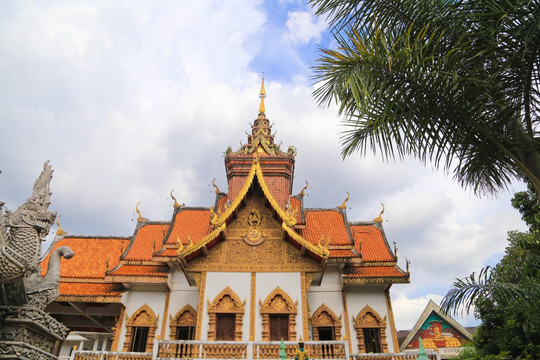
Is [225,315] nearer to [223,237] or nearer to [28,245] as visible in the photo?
[223,237]

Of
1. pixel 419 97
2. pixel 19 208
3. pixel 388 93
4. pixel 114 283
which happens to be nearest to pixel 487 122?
pixel 419 97

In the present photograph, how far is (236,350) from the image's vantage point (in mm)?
9258

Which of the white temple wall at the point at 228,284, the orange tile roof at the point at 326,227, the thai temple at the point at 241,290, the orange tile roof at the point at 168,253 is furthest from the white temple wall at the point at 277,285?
the orange tile roof at the point at 168,253

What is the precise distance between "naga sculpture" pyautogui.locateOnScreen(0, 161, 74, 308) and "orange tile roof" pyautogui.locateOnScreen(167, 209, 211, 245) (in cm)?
988

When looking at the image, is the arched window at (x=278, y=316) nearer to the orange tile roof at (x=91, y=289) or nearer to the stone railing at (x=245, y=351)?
the stone railing at (x=245, y=351)

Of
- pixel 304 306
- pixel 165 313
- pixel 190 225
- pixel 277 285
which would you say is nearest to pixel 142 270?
pixel 165 313

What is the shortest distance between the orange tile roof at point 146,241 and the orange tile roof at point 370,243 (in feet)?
24.2

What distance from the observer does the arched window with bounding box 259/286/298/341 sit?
10.3 m

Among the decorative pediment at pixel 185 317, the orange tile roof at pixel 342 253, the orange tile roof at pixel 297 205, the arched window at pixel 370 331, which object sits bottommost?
the arched window at pixel 370 331

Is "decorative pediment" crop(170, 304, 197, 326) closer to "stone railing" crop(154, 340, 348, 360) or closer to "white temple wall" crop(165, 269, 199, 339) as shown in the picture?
"white temple wall" crop(165, 269, 199, 339)

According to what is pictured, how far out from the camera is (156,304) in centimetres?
1232

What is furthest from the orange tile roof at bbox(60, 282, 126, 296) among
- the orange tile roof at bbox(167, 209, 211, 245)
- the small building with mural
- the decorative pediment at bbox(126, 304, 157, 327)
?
the small building with mural

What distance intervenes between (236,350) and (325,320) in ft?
11.8

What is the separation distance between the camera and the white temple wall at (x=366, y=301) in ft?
39.0
